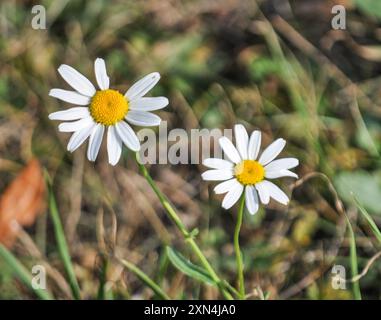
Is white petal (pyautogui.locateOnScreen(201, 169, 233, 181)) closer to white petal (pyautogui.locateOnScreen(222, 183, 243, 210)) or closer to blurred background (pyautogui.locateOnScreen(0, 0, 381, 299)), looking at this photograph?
white petal (pyautogui.locateOnScreen(222, 183, 243, 210))

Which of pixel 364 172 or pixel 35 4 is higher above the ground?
pixel 35 4

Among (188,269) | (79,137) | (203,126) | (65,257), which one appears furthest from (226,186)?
(203,126)

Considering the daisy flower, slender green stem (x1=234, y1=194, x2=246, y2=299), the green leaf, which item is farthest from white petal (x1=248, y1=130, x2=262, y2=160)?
the green leaf

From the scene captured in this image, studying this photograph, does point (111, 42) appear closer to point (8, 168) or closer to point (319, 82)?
point (8, 168)

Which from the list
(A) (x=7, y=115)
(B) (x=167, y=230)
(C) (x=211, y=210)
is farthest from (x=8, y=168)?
(C) (x=211, y=210)
